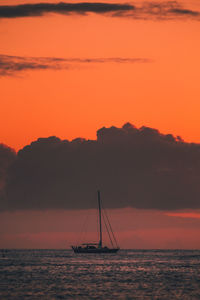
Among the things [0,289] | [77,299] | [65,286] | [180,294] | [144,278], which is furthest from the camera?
[144,278]

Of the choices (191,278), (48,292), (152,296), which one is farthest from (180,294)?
(191,278)

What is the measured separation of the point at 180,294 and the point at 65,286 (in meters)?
22.4

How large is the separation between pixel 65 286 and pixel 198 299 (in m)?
28.2

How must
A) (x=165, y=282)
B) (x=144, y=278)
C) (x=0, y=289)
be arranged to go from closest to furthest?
(x=0, y=289) < (x=165, y=282) < (x=144, y=278)

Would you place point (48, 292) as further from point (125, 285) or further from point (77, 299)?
point (125, 285)

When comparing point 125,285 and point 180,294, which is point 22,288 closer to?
point 125,285

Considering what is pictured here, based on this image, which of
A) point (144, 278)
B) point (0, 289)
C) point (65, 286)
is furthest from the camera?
point (144, 278)

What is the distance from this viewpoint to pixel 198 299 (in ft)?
311

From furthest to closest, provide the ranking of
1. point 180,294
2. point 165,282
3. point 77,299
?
point 165,282, point 180,294, point 77,299

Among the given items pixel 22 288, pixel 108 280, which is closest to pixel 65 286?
pixel 22 288

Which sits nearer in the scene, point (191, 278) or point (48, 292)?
point (48, 292)

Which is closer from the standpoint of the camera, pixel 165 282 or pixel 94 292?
pixel 94 292

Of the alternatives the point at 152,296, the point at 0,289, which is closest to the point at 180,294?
the point at 152,296

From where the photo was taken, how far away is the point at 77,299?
94.1 metres
